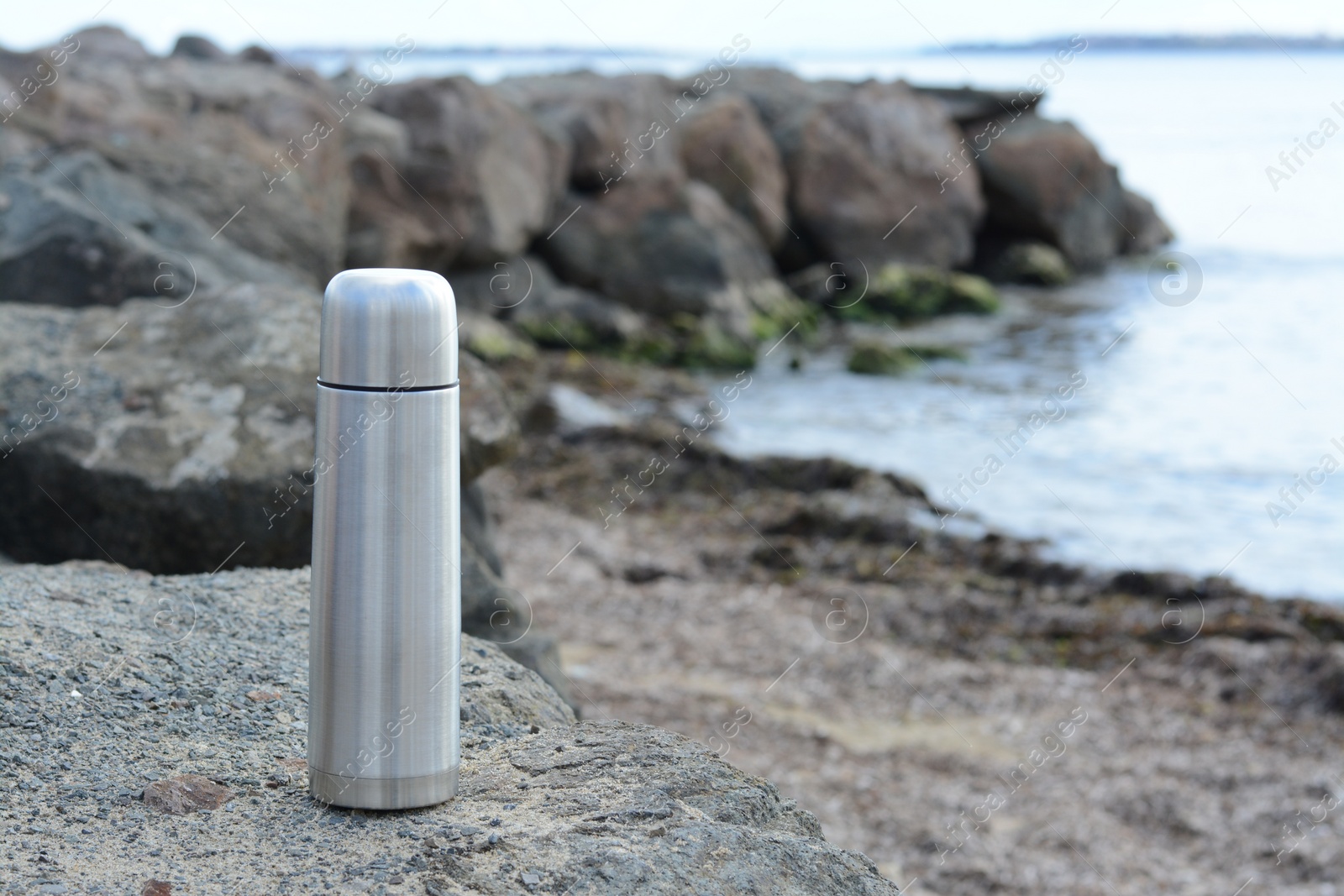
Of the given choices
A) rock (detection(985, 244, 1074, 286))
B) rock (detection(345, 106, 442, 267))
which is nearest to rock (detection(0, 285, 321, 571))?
rock (detection(345, 106, 442, 267))

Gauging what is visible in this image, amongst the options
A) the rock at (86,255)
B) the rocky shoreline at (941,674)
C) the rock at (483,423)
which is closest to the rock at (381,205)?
the rocky shoreline at (941,674)

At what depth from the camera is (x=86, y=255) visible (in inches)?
265

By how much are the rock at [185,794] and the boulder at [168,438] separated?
218 centimetres

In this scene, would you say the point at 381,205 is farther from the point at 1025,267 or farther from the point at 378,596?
the point at 1025,267

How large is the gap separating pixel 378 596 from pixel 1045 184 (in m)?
26.3

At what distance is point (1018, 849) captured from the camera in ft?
20.4

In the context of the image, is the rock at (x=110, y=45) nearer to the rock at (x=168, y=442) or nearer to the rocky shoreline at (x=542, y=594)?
the rocky shoreline at (x=542, y=594)

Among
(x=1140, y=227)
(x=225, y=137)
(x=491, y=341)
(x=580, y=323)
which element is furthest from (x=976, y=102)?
(x=225, y=137)

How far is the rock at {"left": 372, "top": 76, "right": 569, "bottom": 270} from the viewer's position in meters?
16.9

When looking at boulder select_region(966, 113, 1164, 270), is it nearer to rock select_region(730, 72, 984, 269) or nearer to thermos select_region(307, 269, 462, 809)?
rock select_region(730, 72, 984, 269)

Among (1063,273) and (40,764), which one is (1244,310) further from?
(40,764)

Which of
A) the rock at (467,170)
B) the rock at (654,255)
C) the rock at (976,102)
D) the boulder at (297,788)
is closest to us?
the boulder at (297,788)

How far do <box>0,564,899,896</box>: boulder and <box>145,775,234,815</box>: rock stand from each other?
0.02 meters

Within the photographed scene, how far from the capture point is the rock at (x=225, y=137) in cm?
885
